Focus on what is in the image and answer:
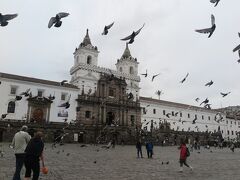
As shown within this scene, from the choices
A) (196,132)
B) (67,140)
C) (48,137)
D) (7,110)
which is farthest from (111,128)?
(196,132)

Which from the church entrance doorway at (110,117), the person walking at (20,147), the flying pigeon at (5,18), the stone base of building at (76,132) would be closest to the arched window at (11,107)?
the stone base of building at (76,132)

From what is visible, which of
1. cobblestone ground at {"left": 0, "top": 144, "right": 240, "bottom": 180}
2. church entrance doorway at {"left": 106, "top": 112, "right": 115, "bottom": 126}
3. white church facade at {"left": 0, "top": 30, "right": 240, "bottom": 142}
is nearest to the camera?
cobblestone ground at {"left": 0, "top": 144, "right": 240, "bottom": 180}

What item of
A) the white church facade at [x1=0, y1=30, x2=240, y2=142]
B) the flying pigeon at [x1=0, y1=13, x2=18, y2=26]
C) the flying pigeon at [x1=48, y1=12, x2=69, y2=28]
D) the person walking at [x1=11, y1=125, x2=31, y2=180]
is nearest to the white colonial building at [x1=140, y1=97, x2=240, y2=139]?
the white church facade at [x1=0, y1=30, x2=240, y2=142]

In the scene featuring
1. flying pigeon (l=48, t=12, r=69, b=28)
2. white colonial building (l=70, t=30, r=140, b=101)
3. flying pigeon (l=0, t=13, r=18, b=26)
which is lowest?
flying pigeon (l=0, t=13, r=18, b=26)

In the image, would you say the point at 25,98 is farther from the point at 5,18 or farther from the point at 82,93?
the point at 5,18

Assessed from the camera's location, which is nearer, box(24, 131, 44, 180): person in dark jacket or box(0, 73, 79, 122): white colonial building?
box(24, 131, 44, 180): person in dark jacket

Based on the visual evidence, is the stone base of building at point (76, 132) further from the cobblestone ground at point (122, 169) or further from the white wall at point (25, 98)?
the cobblestone ground at point (122, 169)

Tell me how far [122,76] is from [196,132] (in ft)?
75.9

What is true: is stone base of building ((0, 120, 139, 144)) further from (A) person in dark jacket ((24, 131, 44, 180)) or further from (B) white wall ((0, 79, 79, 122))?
(A) person in dark jacket ((24, 131, 44, 180))

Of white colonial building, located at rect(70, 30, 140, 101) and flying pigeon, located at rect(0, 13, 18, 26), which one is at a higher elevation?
white colonial building, located at rect(70, 30, 140, 101)

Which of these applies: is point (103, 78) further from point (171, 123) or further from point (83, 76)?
point (171, 123)

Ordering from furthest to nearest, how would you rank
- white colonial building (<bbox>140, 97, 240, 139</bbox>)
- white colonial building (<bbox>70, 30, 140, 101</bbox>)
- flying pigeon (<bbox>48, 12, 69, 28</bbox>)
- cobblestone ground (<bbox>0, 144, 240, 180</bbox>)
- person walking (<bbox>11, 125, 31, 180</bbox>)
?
white colonial building (<bbox>140, 97, 240, 139</bbox>) → white colonial building (<bbox>70, 30, 140, 101</bbox>) → cobblestone ground (<bbox>0, 144, 240, 180</bbox>) → flying pigeon (<bbox>48, 12, 69, 28</bbox>) → person walking (<bbox>11, 125, 31, 180</bbox>)

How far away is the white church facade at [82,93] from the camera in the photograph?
42625 mm

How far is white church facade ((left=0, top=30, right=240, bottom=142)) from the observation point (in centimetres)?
4262
